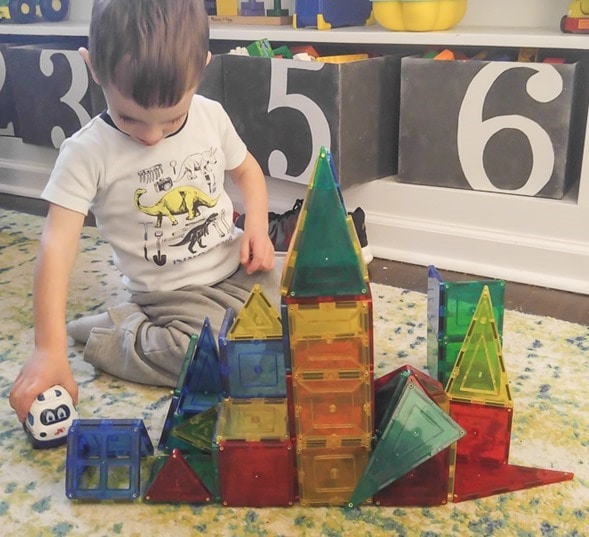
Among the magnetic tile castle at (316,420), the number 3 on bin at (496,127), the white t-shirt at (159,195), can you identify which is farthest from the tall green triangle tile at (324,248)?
the number 3 on bin at (496,127)

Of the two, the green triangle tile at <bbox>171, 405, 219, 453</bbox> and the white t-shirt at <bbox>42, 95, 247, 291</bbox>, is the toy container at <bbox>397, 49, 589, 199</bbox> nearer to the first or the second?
the white t-shirt at <bbox>42, 95, 247, 291</bbox>

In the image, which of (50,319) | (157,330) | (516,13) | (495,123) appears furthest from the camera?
(516,13)

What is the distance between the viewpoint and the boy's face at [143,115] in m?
0.75

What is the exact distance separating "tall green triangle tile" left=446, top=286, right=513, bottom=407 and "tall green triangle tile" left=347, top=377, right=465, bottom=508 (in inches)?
2.6

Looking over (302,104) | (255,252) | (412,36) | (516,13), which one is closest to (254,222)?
(255,252)

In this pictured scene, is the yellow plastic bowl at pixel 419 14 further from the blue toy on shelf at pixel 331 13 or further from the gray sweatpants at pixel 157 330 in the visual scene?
the gray sweatpants at pixel 157 330

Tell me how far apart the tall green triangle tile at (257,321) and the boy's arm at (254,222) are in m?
0.26

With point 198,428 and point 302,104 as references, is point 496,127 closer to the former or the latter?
point 302,104

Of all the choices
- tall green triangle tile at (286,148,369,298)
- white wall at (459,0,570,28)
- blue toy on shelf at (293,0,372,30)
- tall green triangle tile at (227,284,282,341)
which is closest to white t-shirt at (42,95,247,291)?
tall green triangle tile at (227,284,282,341)

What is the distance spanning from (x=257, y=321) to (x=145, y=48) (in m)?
0.29

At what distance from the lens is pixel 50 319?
2.58 feet

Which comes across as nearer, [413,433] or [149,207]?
[413,433]

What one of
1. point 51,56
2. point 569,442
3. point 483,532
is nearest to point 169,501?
point 483,532

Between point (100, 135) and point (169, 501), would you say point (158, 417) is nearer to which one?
point (169, 501)
